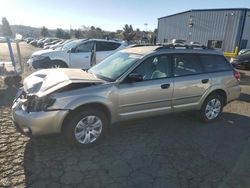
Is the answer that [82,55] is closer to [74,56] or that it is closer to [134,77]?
[74,56]

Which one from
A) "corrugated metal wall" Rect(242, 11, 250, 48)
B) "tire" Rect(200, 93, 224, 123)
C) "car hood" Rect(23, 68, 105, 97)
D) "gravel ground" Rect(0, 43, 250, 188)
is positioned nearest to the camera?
"gravel ground" Rect(0, 43, 250, 188)

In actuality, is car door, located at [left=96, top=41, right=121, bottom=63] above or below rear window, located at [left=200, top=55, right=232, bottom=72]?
below

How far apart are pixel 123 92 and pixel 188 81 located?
1530 mm

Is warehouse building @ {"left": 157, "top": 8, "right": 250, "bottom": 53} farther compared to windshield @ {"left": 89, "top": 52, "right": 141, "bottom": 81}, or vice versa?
warehouse building @ {"left": 157, "top": 8, "right": 250, "bottom": 53}

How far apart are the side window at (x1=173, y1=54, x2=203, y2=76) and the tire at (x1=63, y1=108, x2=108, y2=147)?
183cm

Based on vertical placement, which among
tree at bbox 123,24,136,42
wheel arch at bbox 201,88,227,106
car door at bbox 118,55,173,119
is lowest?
tree at bbox 123,24,136,42

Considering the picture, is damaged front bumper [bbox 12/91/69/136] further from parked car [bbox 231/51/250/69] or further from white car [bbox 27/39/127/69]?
parked car [bbox 231/51/250/69]

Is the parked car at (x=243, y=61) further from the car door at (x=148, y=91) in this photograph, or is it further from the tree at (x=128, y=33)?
the tree at (x=128, y=33)

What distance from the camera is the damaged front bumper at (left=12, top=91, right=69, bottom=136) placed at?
356cm

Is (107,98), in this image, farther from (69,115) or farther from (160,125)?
(160,125)

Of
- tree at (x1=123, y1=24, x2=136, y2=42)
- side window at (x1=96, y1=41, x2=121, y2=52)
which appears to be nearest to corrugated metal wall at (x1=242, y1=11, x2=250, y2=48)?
side window at (x1=96, y1=41, x2=121, y2=52)

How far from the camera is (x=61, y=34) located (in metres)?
82.1

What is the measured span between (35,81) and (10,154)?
132 centimetres

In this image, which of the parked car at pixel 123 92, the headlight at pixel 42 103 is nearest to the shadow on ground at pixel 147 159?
the parked car at pixel 123 92
